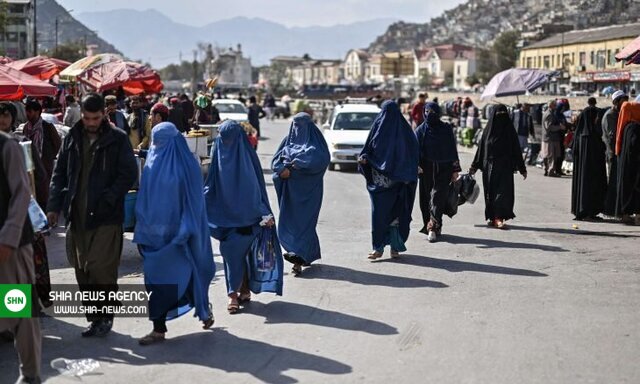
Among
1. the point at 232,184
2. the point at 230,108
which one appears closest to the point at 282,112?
the point at 230,108

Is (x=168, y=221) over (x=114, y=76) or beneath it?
beneath

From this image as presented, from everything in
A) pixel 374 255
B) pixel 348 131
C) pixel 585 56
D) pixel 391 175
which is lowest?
pixel 374 255

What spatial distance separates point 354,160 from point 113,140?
51.1 ft

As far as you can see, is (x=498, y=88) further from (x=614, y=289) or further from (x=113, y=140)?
(x=113, y=140)

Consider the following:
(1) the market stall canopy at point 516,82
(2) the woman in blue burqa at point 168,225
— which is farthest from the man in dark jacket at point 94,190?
(1) the market stall canopy at point 516,82

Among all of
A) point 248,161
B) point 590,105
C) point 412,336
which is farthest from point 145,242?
Answer: point 590,105

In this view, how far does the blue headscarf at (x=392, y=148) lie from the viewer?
33.5 feet

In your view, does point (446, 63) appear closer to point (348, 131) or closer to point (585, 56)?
point (585, 56)

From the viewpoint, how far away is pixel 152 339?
22.0 feet

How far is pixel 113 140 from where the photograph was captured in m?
6.69

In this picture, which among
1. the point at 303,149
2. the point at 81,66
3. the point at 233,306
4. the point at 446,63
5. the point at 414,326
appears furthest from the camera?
the point at 446,63

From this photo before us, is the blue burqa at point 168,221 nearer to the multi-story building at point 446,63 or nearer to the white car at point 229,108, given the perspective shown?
the white car at point 229,108

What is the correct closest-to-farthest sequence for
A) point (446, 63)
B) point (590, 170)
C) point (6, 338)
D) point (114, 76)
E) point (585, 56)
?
1. point (6, 338)
2. point (590, 170)
3. point (114, 76)
4. point (585, 56)
5. point (446, 63)

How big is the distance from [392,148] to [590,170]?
4.47m
